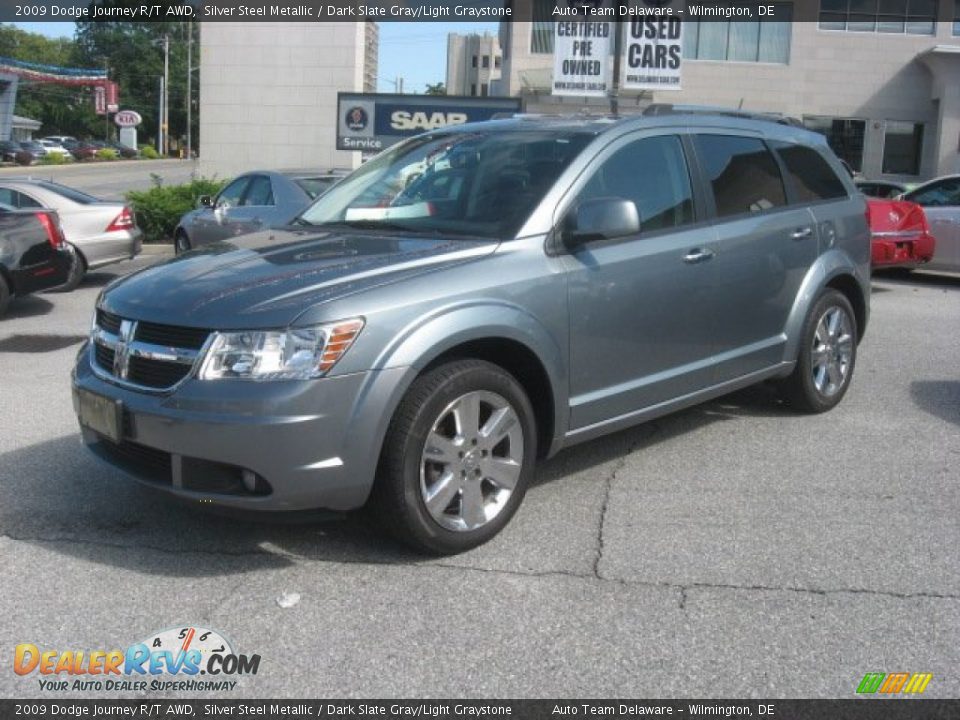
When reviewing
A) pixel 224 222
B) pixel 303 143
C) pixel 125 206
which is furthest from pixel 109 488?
pixel 303 143

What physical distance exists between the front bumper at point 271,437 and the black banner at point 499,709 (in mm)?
856

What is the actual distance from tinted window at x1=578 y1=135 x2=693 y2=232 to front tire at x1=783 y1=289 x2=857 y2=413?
4.47 ft

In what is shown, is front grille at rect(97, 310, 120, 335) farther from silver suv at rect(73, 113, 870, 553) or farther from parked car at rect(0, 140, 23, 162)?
parked car at rect(0, 140, 23, 162)

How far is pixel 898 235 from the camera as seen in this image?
39.0 feet

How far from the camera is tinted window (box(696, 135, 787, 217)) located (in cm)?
539

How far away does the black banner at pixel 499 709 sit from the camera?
117 inches

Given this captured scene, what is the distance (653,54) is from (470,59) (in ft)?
306

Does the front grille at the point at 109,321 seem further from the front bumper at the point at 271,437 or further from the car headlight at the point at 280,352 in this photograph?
the car headlight at the point at 280,352

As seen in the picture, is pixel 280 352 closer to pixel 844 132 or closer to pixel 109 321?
pixel 109 321

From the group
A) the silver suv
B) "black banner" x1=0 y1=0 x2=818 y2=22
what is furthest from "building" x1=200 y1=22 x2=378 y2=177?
the silver suv

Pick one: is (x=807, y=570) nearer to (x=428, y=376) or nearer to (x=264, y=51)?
(x=428, y=376)

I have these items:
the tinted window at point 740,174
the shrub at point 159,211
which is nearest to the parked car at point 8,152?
the shrub at point 159,211

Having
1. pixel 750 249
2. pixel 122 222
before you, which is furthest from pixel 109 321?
pixel 122 222

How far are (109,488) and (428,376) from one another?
1.99 metres
